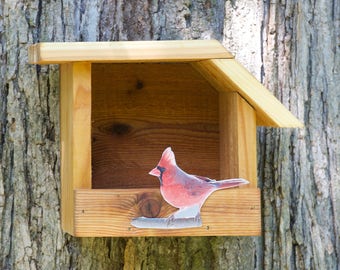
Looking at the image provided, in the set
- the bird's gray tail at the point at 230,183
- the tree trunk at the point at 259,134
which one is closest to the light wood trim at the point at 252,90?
the bird's gray tail at the point at 230,183

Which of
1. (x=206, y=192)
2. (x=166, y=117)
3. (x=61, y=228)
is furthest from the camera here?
(x=166, y=117)

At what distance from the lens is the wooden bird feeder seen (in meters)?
2.04

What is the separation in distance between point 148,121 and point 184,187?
1.55 feet

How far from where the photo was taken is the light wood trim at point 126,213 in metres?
2.04

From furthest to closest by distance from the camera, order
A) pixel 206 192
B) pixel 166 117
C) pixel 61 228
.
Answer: pixel 166 117, pixel 61 228, pixel 206 192

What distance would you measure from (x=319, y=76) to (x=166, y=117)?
47 centimetres

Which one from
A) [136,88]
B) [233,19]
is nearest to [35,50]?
[136,88]

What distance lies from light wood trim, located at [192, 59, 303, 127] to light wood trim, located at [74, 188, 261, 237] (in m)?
0.24

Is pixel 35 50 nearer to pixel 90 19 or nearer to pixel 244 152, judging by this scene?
pixel 90 19

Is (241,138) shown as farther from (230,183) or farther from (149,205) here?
(149,205)

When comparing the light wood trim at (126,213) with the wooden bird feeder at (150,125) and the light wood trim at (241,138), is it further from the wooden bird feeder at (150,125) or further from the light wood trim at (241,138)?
the light wood trim at (241,138)

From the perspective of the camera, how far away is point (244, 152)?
2160 mm

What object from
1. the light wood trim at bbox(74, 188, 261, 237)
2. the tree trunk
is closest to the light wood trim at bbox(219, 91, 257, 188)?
the light wood trim at bbox(74, 188, 261, 237)

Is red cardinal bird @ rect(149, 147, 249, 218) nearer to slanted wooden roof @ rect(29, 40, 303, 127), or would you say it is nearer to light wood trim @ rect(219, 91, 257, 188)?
light wood trim @ rect(219, 91, 257, 188)
